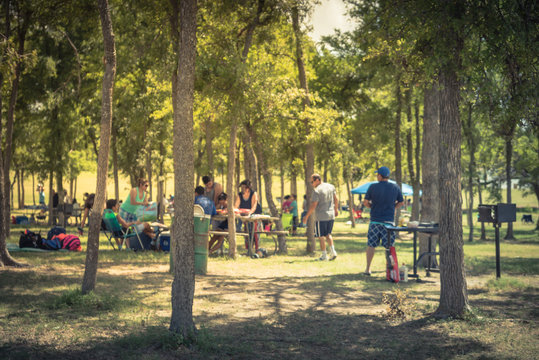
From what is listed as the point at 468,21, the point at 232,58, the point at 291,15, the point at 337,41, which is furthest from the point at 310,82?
the point at 468,21

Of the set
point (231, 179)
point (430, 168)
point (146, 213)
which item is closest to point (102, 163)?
point (231, 179)

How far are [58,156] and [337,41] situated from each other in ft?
43.6

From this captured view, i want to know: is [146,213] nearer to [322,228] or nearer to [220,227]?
[220,227]

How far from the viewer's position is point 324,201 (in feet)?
45.8

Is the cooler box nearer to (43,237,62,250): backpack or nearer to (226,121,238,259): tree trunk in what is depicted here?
(226,121,238,259): tree trunk

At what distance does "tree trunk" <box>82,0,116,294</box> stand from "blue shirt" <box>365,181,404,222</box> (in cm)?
530

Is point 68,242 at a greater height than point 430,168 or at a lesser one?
lesser

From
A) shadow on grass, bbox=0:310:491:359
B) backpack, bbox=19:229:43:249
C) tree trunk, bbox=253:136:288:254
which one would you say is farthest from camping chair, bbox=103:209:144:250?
shadow on grass, bbox=0:310:491:359

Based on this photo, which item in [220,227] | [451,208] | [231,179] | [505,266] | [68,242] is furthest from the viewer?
[220,227]

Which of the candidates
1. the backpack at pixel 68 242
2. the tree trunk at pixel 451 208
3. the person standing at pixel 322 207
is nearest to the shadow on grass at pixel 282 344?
the tree trunk at pixel 451 208

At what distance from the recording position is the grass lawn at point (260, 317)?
5613mm

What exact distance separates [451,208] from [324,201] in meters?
6.80

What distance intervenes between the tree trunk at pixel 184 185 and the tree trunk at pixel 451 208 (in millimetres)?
3328

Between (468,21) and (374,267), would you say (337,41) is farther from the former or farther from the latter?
(468,21)
